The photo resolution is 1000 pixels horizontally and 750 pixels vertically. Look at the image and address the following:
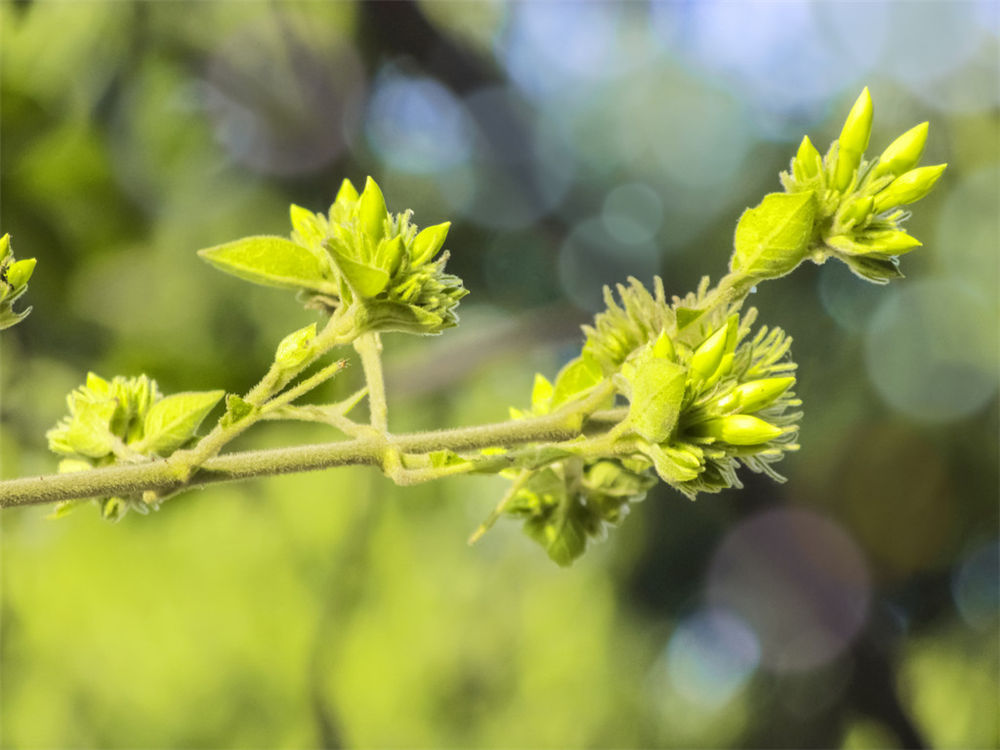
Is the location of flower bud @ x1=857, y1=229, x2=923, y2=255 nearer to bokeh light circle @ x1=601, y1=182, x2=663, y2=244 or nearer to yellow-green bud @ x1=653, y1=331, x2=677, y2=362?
yellow-green bud @ x1=653, y1=331, x2=677, y2=362

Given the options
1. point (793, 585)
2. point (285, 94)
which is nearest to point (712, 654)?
point (793, 585)

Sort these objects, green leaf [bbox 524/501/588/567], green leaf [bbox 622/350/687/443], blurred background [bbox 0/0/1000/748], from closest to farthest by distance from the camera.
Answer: green leaf [bbox 622/350/687/443], green leaf [bbox 524/501/588/567], blurred background [bbox 0/0/1000/748]

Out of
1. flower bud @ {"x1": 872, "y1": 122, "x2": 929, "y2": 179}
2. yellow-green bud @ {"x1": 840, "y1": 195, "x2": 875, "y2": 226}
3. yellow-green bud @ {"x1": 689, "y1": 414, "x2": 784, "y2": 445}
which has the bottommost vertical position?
yellow-green bud @ {"x1": 689, "y1": 414, "x2": 784, "y2": 445}

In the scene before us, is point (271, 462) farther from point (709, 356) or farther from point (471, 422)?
point (471, 422)

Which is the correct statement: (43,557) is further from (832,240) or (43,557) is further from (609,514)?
(832,240)

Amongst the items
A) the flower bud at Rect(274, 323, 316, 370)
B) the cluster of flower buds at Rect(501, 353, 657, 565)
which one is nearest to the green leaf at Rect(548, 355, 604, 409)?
the cluster of flower buds at Rect(501, 353, 657, 565)

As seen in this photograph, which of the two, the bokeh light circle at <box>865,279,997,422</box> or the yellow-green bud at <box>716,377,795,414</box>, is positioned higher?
the yellow-green bud at <box>716,377,795,414</box>

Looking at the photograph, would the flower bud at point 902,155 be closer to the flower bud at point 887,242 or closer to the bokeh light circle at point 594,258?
the flower bud at point 887,242

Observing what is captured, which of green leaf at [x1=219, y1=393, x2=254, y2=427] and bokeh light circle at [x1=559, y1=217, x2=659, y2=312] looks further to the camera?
bokeh light circle at [x1=559, y1=217, x2=659, y2=312]
